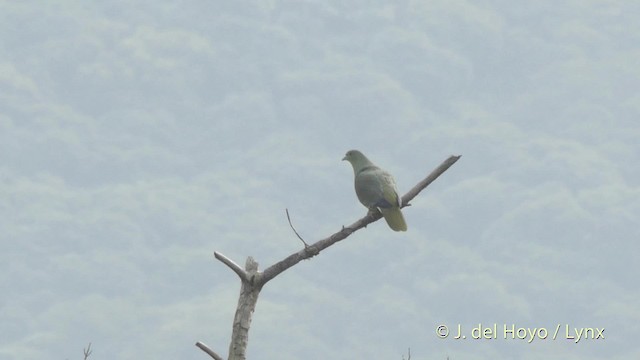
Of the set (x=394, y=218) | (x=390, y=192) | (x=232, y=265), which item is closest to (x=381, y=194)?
(x=390, y=192)

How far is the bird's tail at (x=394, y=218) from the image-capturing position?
13.1m

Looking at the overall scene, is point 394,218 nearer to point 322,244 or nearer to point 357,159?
point 322,244

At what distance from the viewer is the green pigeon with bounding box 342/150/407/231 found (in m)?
13.1

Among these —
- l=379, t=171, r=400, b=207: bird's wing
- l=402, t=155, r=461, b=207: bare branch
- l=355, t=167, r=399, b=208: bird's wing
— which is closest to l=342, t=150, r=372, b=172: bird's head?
l=355, t=167, r=399, b=208: bird's wing

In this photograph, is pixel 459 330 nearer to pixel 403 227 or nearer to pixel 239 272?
pixel 403 227

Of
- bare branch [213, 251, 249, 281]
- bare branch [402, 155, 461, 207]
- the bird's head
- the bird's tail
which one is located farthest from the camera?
the bird's head

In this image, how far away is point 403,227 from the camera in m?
13.3

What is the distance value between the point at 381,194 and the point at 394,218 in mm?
411

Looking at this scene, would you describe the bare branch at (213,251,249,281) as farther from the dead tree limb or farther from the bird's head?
the bird's head

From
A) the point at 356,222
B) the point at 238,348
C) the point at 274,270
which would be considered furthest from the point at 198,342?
the point at 356,222

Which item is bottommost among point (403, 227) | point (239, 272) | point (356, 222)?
point (239, 272)

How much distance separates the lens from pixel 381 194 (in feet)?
43.4

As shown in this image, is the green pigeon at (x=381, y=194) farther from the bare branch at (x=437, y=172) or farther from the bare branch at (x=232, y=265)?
the bare branch at (x=232, y=265)

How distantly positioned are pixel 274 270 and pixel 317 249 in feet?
2.00
